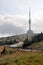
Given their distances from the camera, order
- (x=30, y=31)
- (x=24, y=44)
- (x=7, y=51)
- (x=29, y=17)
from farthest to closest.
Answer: (x=30, y=31), (x=29, y=17), (x=24, y=44), (x=7, y=51)

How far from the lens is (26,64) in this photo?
4406 centimetres

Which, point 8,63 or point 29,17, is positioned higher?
point 29,17

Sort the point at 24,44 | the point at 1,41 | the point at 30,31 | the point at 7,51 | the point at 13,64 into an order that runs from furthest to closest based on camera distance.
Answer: the point at 30,31
the point at 1,41
the point at 24,44
the point at 7,51
the point at 13,64

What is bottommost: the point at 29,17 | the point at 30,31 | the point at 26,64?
the point at 26,64

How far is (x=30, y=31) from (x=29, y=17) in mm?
15212

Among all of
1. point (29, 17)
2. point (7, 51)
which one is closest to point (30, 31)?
point (29, 17)

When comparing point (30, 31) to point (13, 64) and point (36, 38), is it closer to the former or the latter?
point (36, 38)

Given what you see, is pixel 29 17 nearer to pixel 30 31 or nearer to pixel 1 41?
pixel 30 31

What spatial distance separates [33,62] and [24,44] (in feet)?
186

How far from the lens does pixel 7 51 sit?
233ft

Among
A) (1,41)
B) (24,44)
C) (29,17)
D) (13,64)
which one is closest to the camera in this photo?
(13,64)

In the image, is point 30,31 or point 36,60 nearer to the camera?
point 36,60

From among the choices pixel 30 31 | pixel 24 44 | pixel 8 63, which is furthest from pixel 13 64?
pixel 30 31

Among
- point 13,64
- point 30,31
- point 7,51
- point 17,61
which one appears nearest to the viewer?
point 13,64
